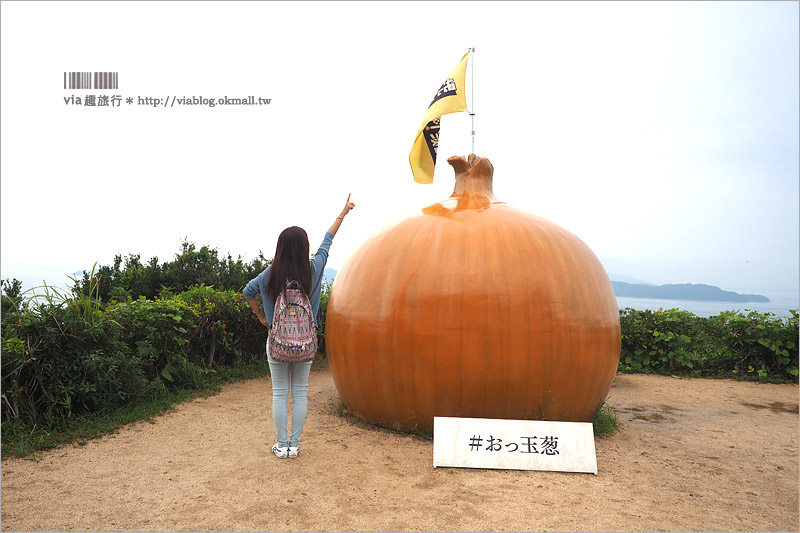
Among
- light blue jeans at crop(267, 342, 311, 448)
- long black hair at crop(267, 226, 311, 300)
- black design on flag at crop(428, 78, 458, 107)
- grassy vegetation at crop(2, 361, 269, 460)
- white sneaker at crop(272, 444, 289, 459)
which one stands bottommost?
white sneaker at crop(272, 444, 289, 459)

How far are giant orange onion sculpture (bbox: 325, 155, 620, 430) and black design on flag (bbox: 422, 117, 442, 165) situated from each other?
4.78 feet

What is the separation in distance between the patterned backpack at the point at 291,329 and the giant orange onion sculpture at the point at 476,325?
87 centimetres

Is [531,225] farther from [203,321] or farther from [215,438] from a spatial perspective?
[203,321]

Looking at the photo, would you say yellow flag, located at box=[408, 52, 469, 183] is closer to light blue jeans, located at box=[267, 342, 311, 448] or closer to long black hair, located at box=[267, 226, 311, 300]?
long black hair, located at box=[267, 226, 311, 300]

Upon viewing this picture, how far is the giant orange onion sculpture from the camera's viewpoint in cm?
534

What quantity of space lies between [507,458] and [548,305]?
4.83 feet

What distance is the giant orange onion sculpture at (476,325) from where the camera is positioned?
5.34 meters

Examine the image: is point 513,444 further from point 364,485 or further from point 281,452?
point 281,452

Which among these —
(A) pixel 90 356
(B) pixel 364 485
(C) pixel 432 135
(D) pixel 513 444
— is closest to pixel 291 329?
(B) pixel 364 485

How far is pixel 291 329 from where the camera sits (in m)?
4.91

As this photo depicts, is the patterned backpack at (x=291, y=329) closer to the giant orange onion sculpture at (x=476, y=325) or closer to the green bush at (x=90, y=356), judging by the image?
A: the giant orange onion sculpture at (x=476, y=325)

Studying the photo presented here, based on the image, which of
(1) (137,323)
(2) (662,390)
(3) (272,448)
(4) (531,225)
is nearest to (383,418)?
(3) (272,448)

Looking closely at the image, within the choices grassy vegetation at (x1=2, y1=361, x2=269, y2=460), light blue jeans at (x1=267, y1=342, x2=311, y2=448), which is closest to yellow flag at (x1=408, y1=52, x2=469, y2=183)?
light blue jeans at (x1=267, y1=342, x2=311, y2=448)

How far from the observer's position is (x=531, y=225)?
599 centimetres
